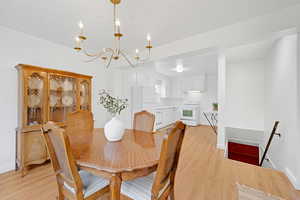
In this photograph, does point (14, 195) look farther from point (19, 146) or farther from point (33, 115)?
point (33, 115)

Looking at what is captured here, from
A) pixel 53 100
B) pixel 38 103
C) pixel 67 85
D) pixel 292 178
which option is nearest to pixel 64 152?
pixel 38 103

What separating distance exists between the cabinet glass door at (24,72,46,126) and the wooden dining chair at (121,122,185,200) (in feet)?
6.88

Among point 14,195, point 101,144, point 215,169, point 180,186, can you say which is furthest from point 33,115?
point 215,169

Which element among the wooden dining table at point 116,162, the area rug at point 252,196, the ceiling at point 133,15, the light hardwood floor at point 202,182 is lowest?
the light hardwood floor at point 202,182

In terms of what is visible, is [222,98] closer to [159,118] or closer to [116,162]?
[159,118]

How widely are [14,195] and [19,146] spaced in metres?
0.75

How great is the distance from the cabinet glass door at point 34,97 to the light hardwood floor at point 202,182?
0.85m

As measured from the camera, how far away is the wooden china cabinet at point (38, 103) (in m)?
2.03

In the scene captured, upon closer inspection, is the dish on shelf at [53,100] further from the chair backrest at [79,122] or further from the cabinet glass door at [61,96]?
the chair backrest at [79,122]

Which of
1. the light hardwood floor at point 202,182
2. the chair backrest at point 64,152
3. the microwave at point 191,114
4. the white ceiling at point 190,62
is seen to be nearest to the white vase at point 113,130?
the chair backrest at point 64,152

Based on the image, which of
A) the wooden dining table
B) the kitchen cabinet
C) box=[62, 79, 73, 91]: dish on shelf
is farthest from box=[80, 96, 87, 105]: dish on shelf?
the kitchen cabinet

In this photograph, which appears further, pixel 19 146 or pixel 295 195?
pixel 19 146

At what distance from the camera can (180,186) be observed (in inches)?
69.4

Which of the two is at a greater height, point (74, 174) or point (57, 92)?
point (57, 92)
